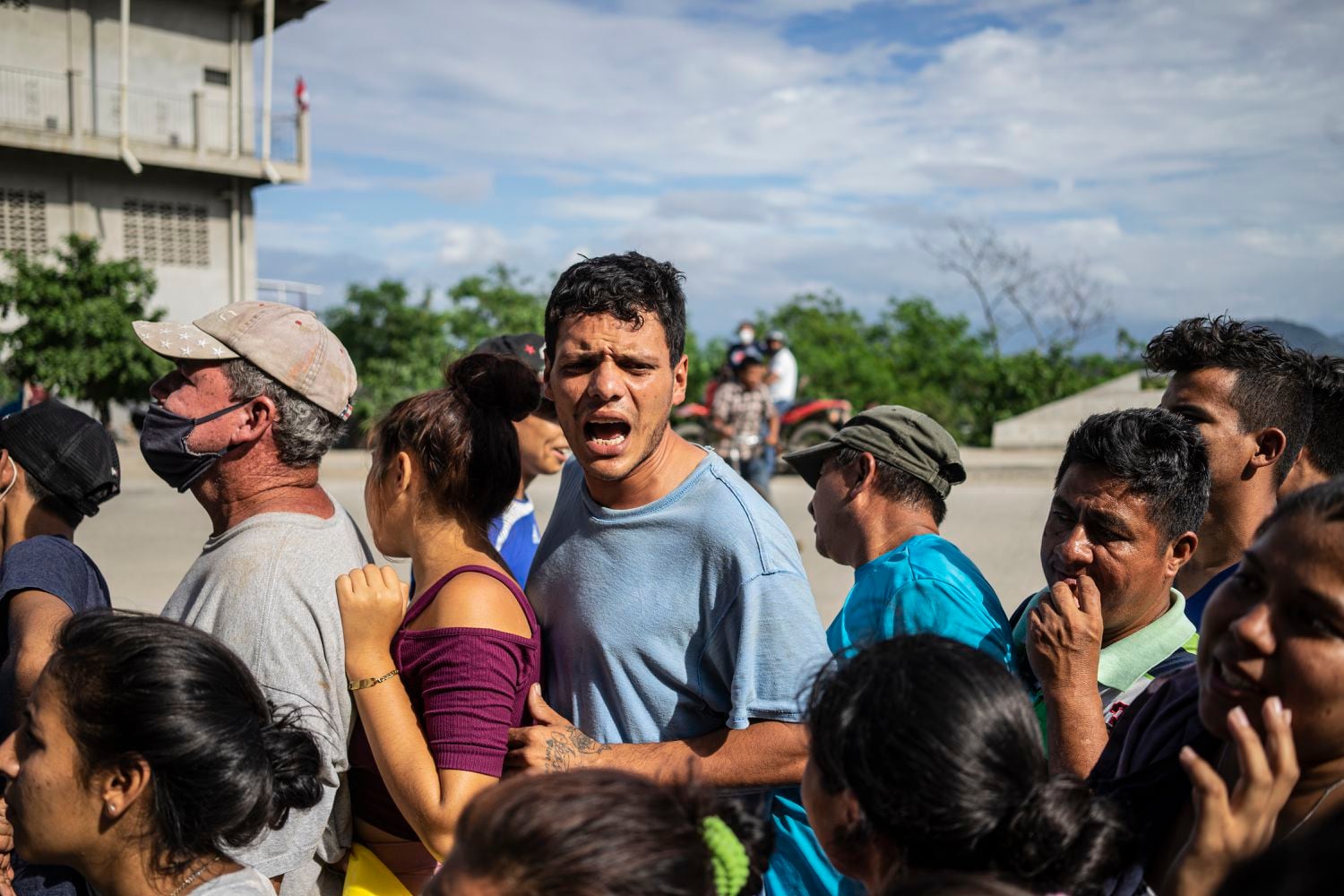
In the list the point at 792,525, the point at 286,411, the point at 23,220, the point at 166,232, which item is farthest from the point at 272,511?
the point at 166,232

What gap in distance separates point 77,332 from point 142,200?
7624 mm

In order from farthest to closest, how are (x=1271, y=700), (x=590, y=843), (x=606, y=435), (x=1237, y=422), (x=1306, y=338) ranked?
(x=1306, y=338), (x=1237, y=422), (x=606, y=435), (x=1271, y=700), (x=590, y=843)

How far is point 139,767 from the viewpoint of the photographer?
6.80ft

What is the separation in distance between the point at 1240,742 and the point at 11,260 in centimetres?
2407

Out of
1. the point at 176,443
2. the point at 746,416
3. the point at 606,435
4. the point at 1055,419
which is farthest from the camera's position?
the point at 1055,419

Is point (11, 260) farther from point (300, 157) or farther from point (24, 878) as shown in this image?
point (24, 878)

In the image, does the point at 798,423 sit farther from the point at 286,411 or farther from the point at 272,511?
the point at 272,511

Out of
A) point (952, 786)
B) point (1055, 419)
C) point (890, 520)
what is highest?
point (890, 520)

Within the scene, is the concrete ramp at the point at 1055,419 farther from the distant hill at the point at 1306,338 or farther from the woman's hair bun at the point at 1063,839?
the woman's hair bun at the point at 1063,839

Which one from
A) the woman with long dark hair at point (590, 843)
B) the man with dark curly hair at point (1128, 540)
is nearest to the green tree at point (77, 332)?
the man with dark curly hair at point (1128, 540)

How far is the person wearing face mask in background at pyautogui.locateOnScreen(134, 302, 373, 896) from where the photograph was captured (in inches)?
96.7

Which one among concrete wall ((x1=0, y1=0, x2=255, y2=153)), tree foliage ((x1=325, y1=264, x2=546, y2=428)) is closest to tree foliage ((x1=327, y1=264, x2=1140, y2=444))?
tree foliage ((x1=325, y1=264, x2=546, y2=428))

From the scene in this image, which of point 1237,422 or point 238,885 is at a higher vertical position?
point 1237,422

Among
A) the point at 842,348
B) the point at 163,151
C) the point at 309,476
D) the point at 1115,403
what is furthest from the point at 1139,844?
the point at 163,151
